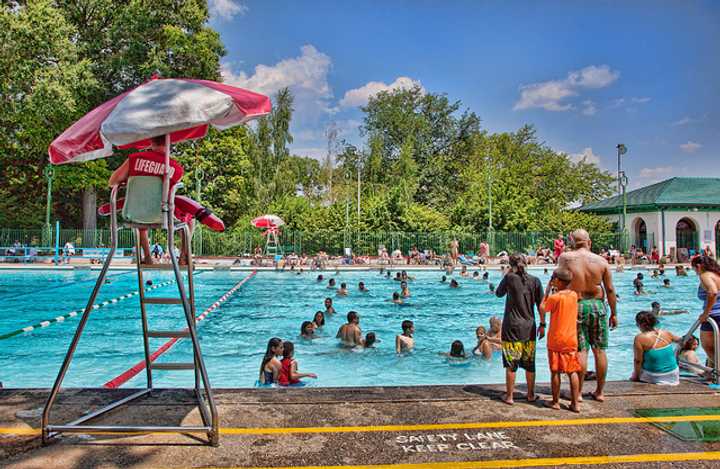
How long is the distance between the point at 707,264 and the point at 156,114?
20.4 ft

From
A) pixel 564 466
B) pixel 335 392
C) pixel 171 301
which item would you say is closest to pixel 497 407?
pixel 564 466

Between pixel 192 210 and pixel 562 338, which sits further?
pixel 562 338

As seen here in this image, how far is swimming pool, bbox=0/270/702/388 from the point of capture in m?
9.43

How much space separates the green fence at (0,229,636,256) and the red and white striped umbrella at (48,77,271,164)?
104 ft

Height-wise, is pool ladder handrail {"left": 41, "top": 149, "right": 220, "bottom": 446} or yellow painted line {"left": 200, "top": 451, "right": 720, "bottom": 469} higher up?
pool ladder handrail {"left": 41, "top": 149, "right": 220, "bottom": 446}

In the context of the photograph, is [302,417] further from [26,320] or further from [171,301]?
[26,320]

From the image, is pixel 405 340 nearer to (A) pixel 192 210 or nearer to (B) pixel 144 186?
(A) pixel 192 210

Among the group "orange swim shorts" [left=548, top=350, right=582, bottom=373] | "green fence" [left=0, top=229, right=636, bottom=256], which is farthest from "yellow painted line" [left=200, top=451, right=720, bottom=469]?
"green fence" [left=0, top=229, right=636, bottom=256]

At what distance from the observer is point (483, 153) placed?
6138 centimetres

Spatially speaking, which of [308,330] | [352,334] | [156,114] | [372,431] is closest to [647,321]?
[372,431]

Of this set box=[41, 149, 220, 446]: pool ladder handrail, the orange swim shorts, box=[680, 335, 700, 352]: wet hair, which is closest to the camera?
box=[41, 149, 220, 446]: pool ladder handrail

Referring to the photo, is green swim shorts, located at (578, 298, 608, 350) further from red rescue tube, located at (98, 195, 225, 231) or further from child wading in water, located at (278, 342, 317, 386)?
child wading in water, located at (278, 342, 317, 386)

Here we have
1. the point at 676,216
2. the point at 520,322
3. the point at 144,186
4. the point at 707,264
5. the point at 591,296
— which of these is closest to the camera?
the point at 144,186

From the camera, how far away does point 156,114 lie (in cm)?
343
